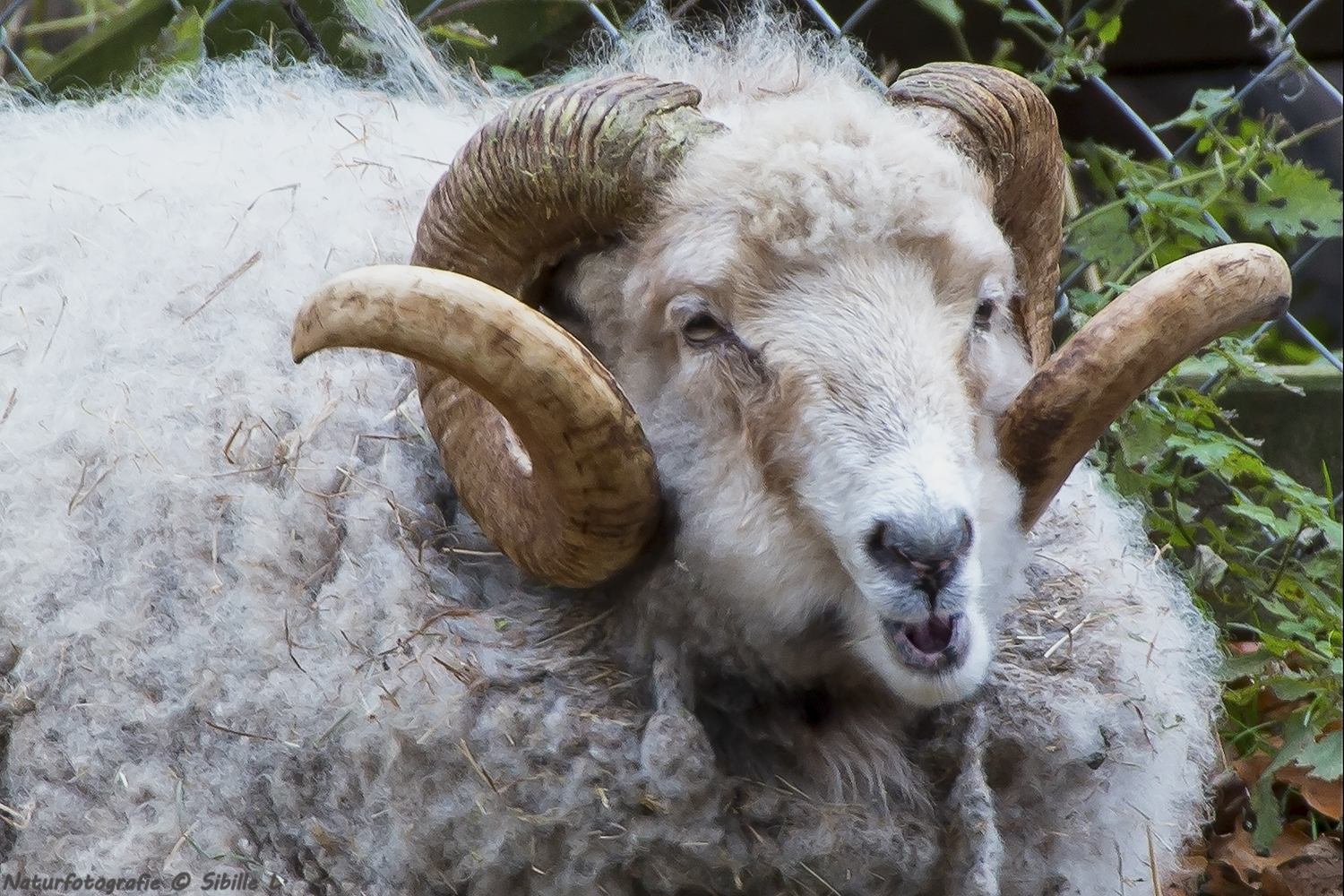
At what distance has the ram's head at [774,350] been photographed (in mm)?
1760

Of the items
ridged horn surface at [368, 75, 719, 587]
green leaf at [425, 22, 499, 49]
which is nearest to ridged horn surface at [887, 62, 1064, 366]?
ridged horn surface at [368, 75, 719, 587]

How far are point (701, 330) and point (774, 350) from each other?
136mm

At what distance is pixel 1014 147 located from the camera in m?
2.11

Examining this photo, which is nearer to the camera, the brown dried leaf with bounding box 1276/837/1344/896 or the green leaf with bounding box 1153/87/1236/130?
the brown dried leaf with bounding box 1276/837/1344/896

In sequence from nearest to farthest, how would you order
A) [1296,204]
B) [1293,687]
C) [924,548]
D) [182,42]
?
[924,548], [1293,687], [1296,204], [182,42]

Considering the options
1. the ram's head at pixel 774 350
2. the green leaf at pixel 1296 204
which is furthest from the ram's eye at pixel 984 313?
the green leaf at pixel 1296 204

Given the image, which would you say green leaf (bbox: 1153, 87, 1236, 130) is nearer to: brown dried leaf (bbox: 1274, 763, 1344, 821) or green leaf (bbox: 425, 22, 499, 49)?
brown dried leaf (bbox: 1274, 763, 1344, 821)

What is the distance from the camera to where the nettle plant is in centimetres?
284

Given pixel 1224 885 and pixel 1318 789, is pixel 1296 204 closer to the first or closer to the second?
pixel 1318 789

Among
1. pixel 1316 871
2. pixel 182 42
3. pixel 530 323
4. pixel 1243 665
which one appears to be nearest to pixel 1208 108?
pixel 1243 665

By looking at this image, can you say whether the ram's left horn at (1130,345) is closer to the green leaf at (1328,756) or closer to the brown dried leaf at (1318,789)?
the green leaf at (1328,756)

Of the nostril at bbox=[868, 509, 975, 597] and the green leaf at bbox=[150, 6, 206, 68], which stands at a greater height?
the nostril at bbox=[868, 509, 975, 597]

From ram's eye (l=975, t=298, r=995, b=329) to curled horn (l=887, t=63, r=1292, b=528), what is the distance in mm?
117

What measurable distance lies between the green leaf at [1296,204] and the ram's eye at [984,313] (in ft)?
4.54
